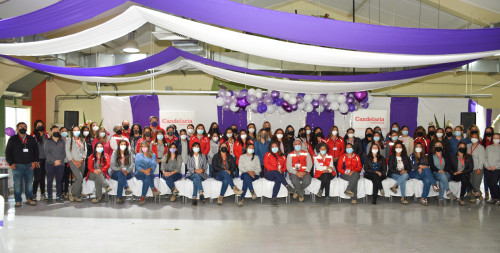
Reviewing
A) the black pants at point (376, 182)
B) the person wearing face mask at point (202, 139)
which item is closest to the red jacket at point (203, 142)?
the person wearing face mask at point (202, 139)

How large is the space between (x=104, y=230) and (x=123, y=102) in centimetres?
541

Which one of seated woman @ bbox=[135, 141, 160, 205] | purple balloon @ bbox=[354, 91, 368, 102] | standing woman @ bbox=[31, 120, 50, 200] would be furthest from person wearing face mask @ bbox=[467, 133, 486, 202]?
standing woman @ bbox=[31, 120, 50, 200]

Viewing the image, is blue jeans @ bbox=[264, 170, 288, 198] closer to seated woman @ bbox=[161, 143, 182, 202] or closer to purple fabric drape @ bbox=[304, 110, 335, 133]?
seated woman @ bbox=[161, 143, 182, 202]

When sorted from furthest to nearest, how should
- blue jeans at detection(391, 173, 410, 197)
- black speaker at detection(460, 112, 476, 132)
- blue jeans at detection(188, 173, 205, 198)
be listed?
black speaker at detection(460, 112, 476, 132) < blue jeans at detection(391, 173, 410, 197) < blue jeans at detection(188, 173, 205, 198)

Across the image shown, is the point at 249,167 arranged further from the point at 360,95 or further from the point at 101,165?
the point at 360,95

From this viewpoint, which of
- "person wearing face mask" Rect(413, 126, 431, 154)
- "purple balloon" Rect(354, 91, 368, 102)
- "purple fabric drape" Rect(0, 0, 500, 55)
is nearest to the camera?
"purple fabric drape" Rect(0, 0, 500, 55)

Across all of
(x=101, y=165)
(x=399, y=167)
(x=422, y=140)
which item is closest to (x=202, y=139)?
(x=101, y=165)

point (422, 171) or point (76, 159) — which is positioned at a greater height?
point (76, 159)

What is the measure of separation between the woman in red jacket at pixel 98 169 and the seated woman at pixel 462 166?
21.0 ft

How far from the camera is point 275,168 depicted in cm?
798

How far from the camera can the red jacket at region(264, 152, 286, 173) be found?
799 centimetres

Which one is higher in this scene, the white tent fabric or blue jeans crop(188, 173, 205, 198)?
the white tent fabric

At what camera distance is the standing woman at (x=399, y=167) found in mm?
7918

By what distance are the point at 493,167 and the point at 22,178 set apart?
8.54 meters
